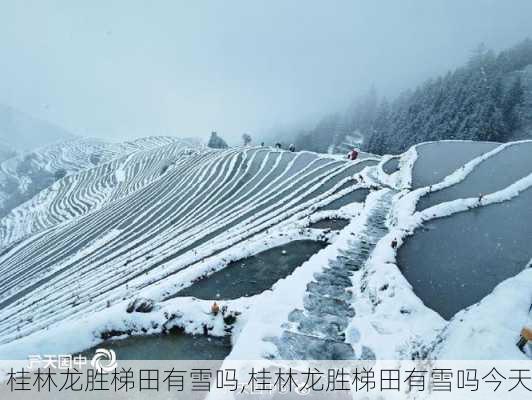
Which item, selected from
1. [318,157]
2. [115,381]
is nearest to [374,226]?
[115,381]

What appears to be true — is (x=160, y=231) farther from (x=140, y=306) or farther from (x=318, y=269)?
(x=318, y=269)

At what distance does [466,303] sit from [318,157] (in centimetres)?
3626

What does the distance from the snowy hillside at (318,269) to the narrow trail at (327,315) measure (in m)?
0.05

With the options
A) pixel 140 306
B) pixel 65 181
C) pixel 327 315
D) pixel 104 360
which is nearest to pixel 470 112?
pixel 327 315

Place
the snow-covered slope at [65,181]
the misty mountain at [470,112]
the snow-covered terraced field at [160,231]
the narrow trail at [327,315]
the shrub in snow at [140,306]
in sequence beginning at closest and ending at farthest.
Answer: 1. the narrow trail at [327,315]
2. the shrub in snow at [140,306]
3. the snow-covered terraced field at [160,231]
4. the misty mountain at [470,112]
5. the snow-covered slope at [65,181]

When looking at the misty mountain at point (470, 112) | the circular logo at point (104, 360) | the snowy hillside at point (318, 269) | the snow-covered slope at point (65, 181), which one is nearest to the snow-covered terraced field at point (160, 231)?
the snowy hillside at point (318, 269)

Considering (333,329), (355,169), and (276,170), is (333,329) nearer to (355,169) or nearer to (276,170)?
(355,169)

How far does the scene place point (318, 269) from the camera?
41.9 feet

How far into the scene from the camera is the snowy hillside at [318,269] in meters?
8.93

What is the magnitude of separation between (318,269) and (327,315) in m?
2.70

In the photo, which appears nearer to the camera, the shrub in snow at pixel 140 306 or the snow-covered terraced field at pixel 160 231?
the shrub in snow at pixel 140 306

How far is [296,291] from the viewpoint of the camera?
1134 cm

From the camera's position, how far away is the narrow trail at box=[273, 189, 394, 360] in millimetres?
8703

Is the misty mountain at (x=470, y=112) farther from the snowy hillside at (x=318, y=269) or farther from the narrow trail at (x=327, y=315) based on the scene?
the narrow trail at (x=327, y=315)
